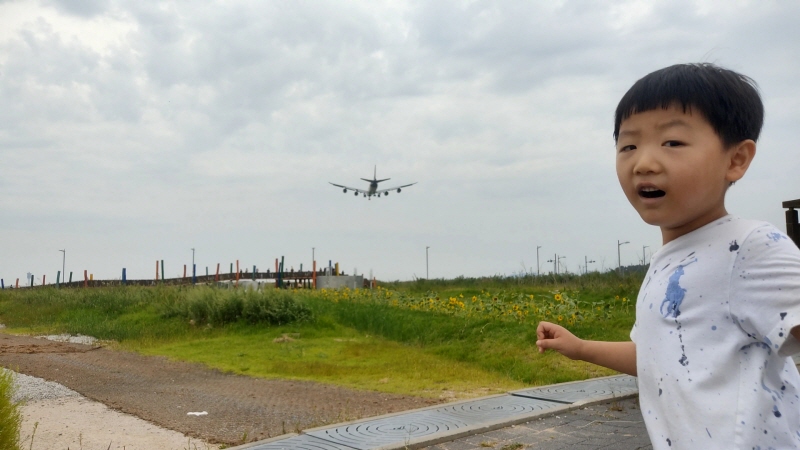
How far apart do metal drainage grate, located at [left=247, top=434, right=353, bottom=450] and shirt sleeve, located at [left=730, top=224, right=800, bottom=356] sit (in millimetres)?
3604

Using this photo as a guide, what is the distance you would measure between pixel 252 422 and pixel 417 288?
16.8m

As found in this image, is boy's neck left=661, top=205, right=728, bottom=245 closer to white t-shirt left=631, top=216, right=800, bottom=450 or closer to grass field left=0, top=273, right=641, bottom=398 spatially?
white t-shirt left=631, top=216, right=800, bottom=450

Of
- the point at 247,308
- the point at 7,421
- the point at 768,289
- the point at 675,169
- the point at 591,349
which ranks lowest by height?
the point at 7,421

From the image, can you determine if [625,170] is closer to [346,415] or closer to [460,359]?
[346,415]

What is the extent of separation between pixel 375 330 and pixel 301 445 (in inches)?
333

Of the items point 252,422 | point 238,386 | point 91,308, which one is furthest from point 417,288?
point 252,422

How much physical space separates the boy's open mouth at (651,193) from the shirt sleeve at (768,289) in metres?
0.19

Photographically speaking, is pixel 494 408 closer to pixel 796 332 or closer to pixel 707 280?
Result: pixel 707 280

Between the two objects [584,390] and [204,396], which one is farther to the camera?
[204,396]

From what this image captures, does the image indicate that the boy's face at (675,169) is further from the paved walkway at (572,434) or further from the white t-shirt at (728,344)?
the paved walkway at (572,434)

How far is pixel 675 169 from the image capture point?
4.81 ft

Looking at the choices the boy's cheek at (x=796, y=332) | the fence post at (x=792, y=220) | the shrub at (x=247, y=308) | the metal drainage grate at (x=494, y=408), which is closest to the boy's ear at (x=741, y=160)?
the boy's cheek at (x=796, y=332)

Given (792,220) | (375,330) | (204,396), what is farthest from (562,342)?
(375,330)

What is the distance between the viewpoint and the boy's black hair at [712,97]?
1.50m
